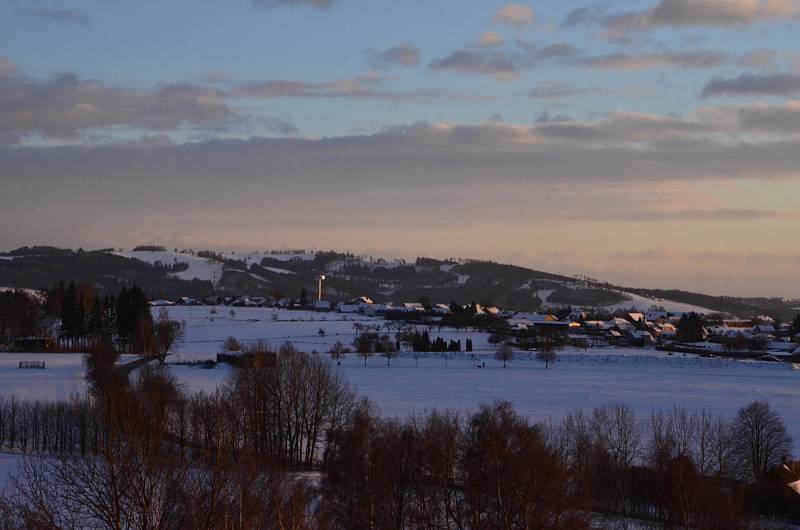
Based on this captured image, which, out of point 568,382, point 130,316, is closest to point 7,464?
point 568,382

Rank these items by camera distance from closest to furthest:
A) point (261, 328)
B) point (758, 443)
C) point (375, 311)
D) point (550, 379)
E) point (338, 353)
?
1. point (758, 443)
2. point (550, 379)
3. point (338, 353)
4. point (261, 328)
5. point (375, 311)

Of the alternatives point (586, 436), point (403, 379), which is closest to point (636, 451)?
point (586, 436)

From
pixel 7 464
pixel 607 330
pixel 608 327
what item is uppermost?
pixel 608 327

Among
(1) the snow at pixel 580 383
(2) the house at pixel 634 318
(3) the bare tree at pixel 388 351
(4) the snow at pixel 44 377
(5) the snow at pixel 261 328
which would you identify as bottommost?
(1) the snow at pixel 580 383

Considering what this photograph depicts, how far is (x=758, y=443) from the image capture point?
103ft

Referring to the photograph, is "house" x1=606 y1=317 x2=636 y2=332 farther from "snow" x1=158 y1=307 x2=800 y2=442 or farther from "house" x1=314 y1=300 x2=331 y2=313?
"house" x1=314 y1=300 x2=331 y2=313

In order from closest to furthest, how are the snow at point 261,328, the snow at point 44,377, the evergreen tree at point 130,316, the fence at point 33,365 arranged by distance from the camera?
the snow at point 44,377 < the fence at point 33,365 < the evergreen tree at point 130,316 < the snow at point 261,328

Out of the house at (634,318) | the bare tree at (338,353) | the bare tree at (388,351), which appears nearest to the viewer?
the bare tree at (338,353)

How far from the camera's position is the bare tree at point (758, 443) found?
100.0 feet

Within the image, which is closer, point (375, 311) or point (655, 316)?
point (375, 311)

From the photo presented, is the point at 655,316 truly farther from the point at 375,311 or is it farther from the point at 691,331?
the point at 691,331

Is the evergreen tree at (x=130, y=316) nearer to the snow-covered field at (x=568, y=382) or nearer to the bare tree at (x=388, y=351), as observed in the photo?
the snow-covered field at (x=568, y=382)

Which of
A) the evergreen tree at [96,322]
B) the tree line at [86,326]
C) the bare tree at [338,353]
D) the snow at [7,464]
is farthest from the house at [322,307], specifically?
the snow at [7,464]

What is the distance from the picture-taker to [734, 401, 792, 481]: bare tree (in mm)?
30469
